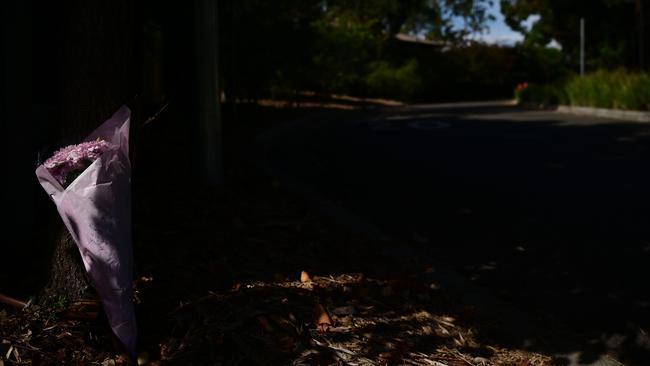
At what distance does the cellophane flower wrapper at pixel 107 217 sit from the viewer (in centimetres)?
320

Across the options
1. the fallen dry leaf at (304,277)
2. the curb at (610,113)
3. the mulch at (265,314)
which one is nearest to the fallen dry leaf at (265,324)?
the mulch at (265,314)

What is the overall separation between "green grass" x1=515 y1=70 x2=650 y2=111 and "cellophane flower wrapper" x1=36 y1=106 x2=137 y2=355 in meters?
18.5

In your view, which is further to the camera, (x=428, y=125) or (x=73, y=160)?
(x=428, y=125)

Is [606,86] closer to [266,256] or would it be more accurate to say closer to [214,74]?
[214,74]

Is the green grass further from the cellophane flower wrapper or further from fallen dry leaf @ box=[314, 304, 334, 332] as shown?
the cellophane flower wrapper

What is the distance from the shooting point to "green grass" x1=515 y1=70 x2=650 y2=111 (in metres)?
19.8

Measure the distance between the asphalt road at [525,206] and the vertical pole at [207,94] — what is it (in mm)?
1452

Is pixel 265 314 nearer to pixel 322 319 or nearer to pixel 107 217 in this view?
pixel 322 319

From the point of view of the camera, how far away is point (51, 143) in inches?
154

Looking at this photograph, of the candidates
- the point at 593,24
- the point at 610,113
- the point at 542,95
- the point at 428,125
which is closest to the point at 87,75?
the point at 428,125

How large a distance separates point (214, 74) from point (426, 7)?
49520 mm

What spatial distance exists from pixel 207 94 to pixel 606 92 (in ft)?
55.3

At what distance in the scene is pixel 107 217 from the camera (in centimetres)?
329

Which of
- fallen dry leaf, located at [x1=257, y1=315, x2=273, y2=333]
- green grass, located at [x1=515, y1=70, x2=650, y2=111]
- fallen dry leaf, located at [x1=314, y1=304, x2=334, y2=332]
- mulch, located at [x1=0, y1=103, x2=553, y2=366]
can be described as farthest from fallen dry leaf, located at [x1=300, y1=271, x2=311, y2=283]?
green grass, located at [x1=515, y1=70, x2=650, y2=111]
